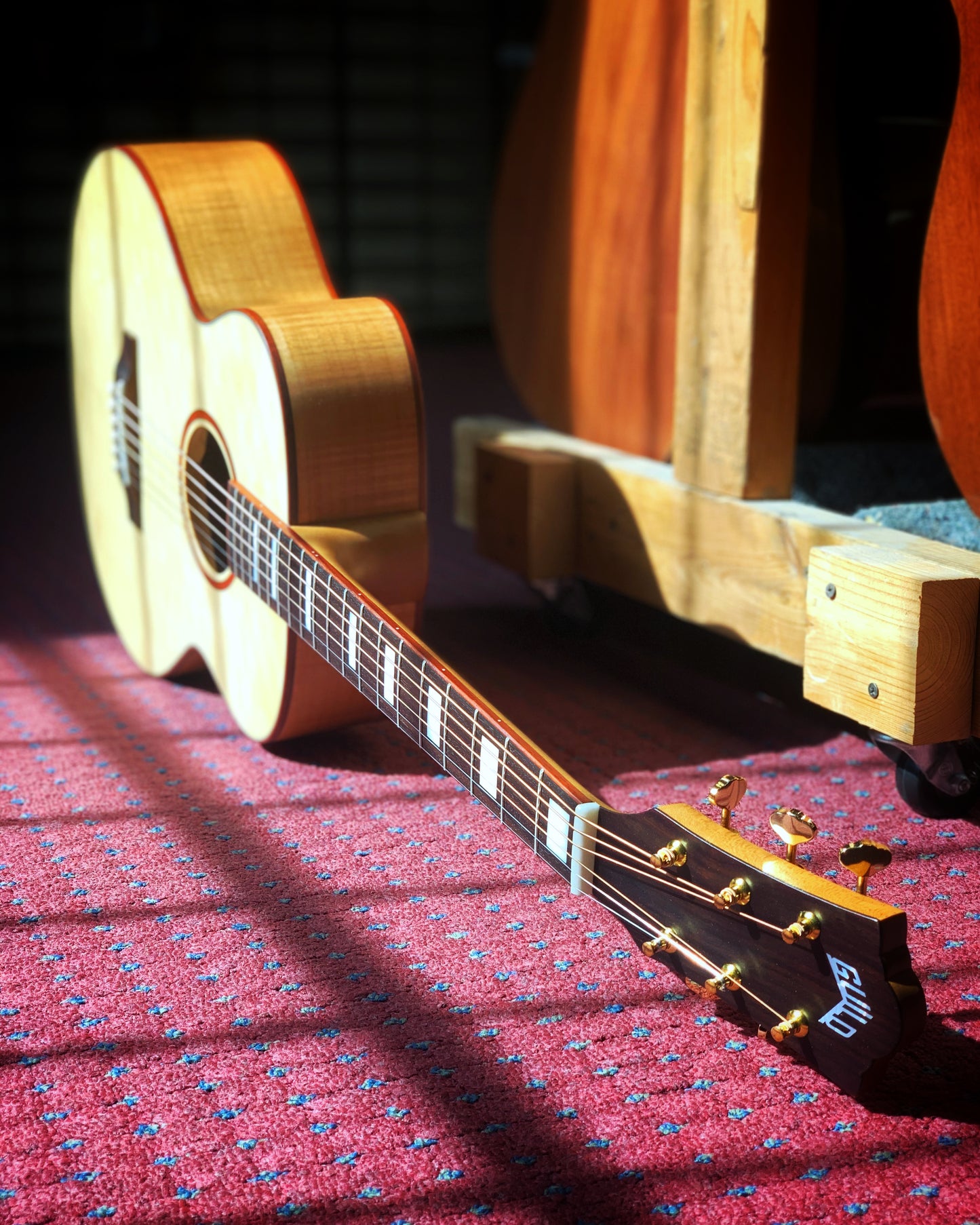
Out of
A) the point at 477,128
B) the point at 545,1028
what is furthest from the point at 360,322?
the point at 477,128

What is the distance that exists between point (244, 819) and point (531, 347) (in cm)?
106

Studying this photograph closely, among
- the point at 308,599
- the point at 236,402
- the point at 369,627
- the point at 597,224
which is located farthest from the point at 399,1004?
the point at 597,224

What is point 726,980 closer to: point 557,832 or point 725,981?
point 725,981

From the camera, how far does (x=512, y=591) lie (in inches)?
93.7

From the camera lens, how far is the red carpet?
856 mm

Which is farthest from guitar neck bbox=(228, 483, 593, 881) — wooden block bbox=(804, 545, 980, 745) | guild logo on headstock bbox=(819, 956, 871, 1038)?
wooden block bbox=(804, 545, 980, 745)

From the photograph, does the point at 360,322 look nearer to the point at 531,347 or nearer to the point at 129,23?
the point at 531,347

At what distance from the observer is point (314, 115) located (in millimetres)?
6875

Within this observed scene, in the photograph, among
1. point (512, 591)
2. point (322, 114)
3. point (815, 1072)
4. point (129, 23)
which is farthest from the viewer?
point (322, 114)

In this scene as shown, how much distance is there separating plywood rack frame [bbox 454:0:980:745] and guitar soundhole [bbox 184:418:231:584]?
0.56 metres

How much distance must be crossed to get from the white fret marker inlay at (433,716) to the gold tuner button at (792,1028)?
1.28 ft

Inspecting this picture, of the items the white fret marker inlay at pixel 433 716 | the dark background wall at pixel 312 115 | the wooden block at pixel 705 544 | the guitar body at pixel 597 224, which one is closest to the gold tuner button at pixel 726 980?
the white fret marker inlay at pixel 433 716

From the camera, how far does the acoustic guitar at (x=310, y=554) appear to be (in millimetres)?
800

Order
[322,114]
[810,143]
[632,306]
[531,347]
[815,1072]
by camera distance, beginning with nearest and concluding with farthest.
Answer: [815,1072] < [810,143] < [632,306] < [531,347] < [322,114]
